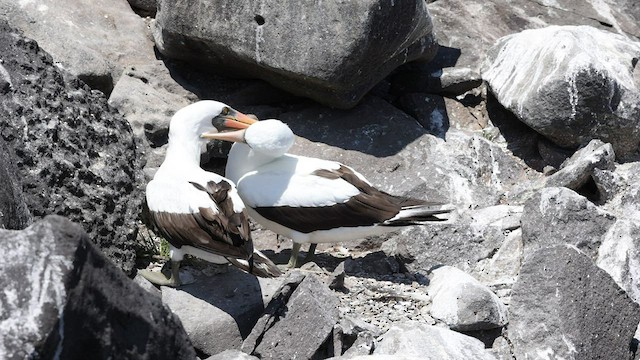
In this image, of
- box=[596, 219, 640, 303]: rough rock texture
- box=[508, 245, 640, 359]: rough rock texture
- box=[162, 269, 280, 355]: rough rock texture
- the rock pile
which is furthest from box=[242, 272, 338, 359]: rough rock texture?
box=[596, 219, 640, 303]: rough rock texture

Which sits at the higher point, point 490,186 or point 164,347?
point 164,347

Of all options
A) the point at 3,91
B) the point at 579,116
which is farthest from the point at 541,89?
the point at 3,91

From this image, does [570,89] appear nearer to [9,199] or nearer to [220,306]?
[220,306]

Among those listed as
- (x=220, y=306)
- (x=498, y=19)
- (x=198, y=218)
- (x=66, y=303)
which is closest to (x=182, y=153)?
(x=198, y=218)

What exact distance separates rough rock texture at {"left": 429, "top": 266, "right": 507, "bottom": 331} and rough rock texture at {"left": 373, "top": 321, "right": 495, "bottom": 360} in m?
0.16

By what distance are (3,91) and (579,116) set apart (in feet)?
14.4

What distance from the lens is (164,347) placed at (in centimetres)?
415

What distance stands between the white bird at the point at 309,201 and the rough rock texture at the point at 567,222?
63 cm

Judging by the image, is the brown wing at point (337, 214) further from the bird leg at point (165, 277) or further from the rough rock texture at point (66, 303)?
the rough rock texture at point (66, 303)

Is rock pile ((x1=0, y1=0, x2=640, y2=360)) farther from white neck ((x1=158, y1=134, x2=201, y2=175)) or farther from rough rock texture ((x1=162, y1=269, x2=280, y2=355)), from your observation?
white neck ((x1=158, y1=134, x2=201, y2=175))

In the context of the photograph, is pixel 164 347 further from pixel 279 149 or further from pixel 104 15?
pixel 104 15

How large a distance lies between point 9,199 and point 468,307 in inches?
109

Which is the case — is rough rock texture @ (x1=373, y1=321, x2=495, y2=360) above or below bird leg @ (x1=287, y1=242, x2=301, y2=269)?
above

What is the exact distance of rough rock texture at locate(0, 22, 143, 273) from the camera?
6.59 metres
